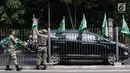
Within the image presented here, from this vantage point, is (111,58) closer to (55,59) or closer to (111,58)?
(111,58)

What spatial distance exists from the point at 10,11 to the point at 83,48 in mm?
18070

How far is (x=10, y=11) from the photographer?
3197cm

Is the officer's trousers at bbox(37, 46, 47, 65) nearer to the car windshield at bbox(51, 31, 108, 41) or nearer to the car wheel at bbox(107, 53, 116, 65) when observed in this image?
the car windshield at bbox(51, 31, 108, 41)

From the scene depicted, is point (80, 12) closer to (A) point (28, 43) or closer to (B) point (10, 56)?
(A) point (28, 43)

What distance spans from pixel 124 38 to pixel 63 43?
3255 millimetres

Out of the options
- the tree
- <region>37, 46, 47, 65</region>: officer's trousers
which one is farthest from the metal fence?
the tree

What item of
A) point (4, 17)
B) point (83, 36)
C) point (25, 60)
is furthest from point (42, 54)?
point (4, 17)

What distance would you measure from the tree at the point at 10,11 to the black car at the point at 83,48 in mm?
16542

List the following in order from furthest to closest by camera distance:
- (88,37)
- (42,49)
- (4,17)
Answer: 1. (4,17)
2. (88,37)
3. (42,49)

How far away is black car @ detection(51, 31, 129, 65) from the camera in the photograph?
1540cm

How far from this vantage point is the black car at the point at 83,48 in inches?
606

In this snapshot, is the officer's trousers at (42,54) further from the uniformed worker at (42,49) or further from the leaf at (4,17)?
the leaf at (4,17)

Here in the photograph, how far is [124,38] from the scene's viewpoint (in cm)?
1602

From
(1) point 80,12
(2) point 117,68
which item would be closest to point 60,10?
(1) point 80,12
